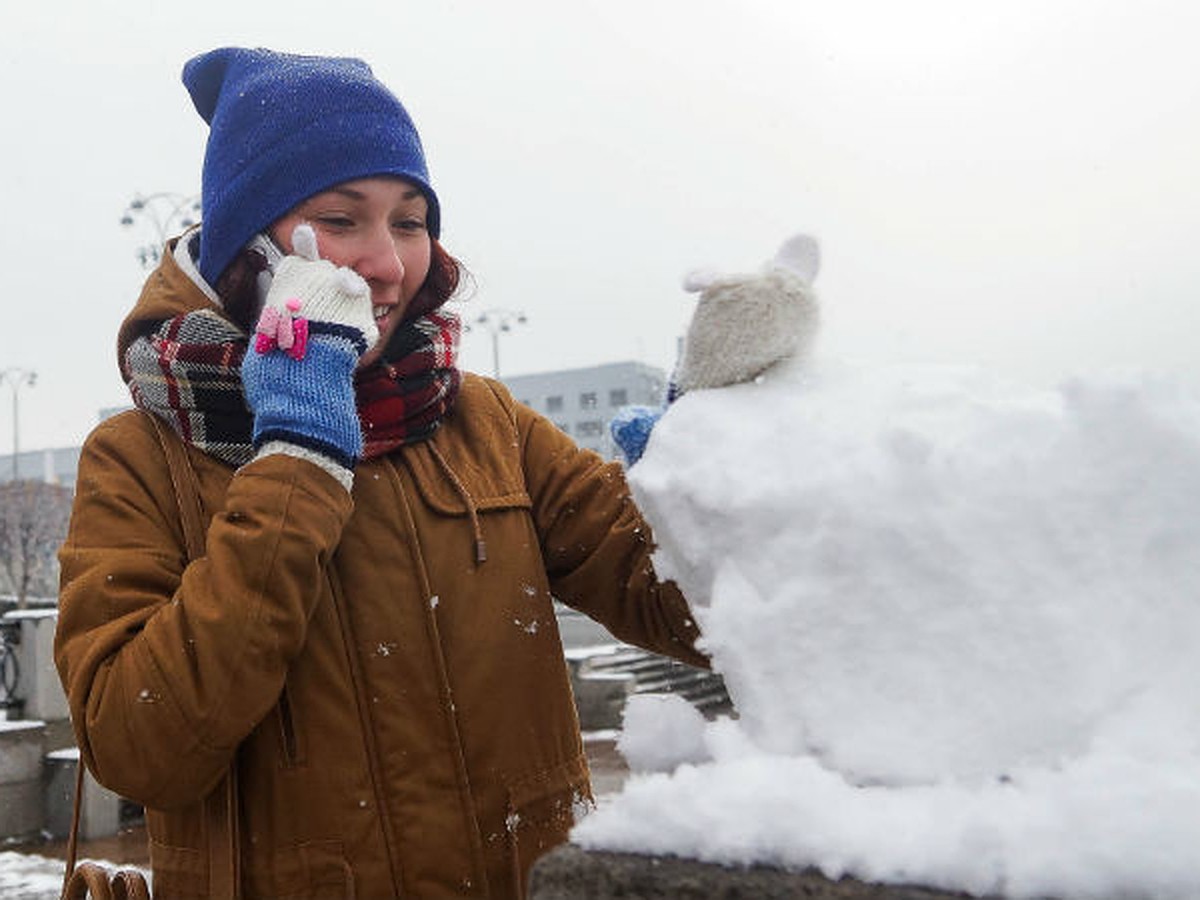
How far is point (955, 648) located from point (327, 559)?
37.5 inches

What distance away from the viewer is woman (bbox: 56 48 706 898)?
163 cm

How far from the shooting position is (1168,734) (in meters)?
1.01

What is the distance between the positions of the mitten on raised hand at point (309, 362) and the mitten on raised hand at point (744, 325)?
51cm

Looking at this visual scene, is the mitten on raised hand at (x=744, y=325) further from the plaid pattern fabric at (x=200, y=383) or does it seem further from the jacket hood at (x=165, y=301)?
the jacket hood at (x=165, y=301)

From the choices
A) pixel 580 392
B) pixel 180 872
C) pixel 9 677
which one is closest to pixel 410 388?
pixel 180 872

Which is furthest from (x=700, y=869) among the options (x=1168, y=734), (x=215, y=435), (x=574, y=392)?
(x=574, y=392)

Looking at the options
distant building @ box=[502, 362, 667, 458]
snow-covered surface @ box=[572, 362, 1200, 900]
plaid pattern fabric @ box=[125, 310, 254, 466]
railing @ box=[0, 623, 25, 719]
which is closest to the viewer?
snow-covered surface @ box=[572, 362, 1200, 900]

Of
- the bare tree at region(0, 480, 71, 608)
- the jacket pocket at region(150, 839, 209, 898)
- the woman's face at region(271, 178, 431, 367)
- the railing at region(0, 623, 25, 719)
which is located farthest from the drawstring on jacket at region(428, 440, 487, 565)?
the bare tree at region(0, 480, 71, 608)

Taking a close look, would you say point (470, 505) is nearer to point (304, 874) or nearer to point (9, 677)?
point (304, 874)

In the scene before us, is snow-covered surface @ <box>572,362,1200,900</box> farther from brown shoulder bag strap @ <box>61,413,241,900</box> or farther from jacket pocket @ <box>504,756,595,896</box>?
brown shoulder bag strap @ <box>61,413,241,900</box>

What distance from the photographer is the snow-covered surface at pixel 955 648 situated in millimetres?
967

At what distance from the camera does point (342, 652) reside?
1.80 meters

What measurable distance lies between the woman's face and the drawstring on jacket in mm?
203

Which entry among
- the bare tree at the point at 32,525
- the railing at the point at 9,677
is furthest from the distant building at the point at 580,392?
the railing at the point at 9,677
